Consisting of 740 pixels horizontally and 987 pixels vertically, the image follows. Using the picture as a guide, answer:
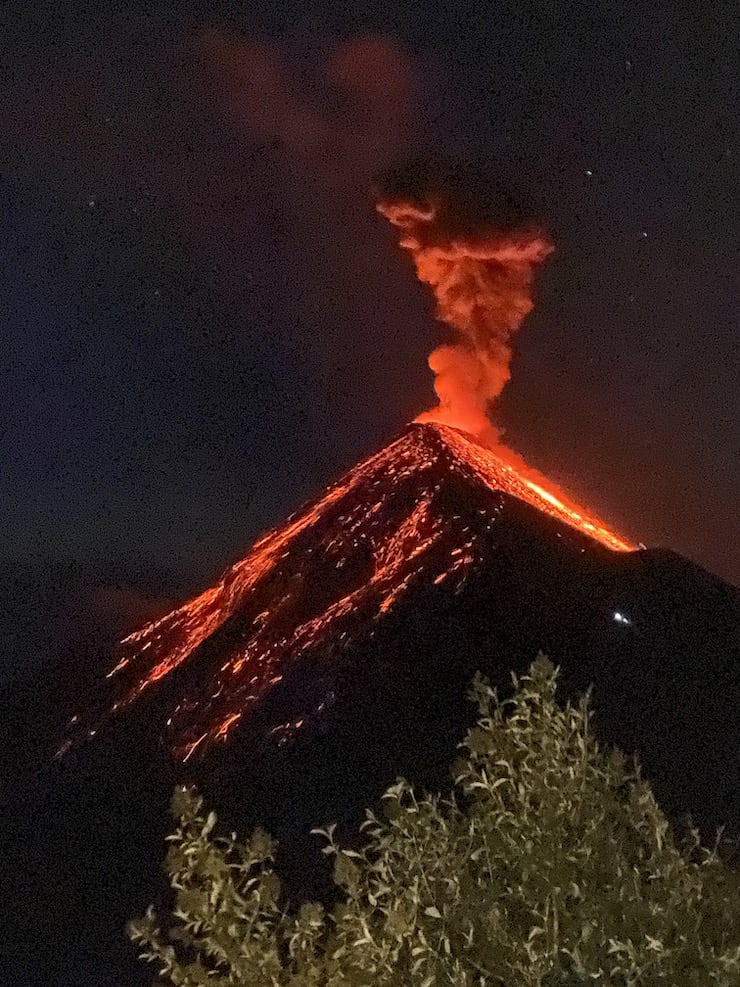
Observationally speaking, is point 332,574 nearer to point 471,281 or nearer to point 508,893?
point 471,281

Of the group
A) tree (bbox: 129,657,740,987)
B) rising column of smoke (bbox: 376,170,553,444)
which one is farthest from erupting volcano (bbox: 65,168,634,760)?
tree (bbox: 129,657,740,987)

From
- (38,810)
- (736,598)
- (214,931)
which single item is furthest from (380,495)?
(214,931)

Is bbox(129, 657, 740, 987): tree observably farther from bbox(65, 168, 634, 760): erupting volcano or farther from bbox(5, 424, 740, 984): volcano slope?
bbox(65, 168, 634, 760): erupting volcano

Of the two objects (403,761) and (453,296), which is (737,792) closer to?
(403,761)

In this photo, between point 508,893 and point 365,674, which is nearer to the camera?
point 508,893

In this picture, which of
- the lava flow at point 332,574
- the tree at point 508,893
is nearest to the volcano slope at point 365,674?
the lava flow at point 332,574

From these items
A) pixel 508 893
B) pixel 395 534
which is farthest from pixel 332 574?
pixel 508 893
